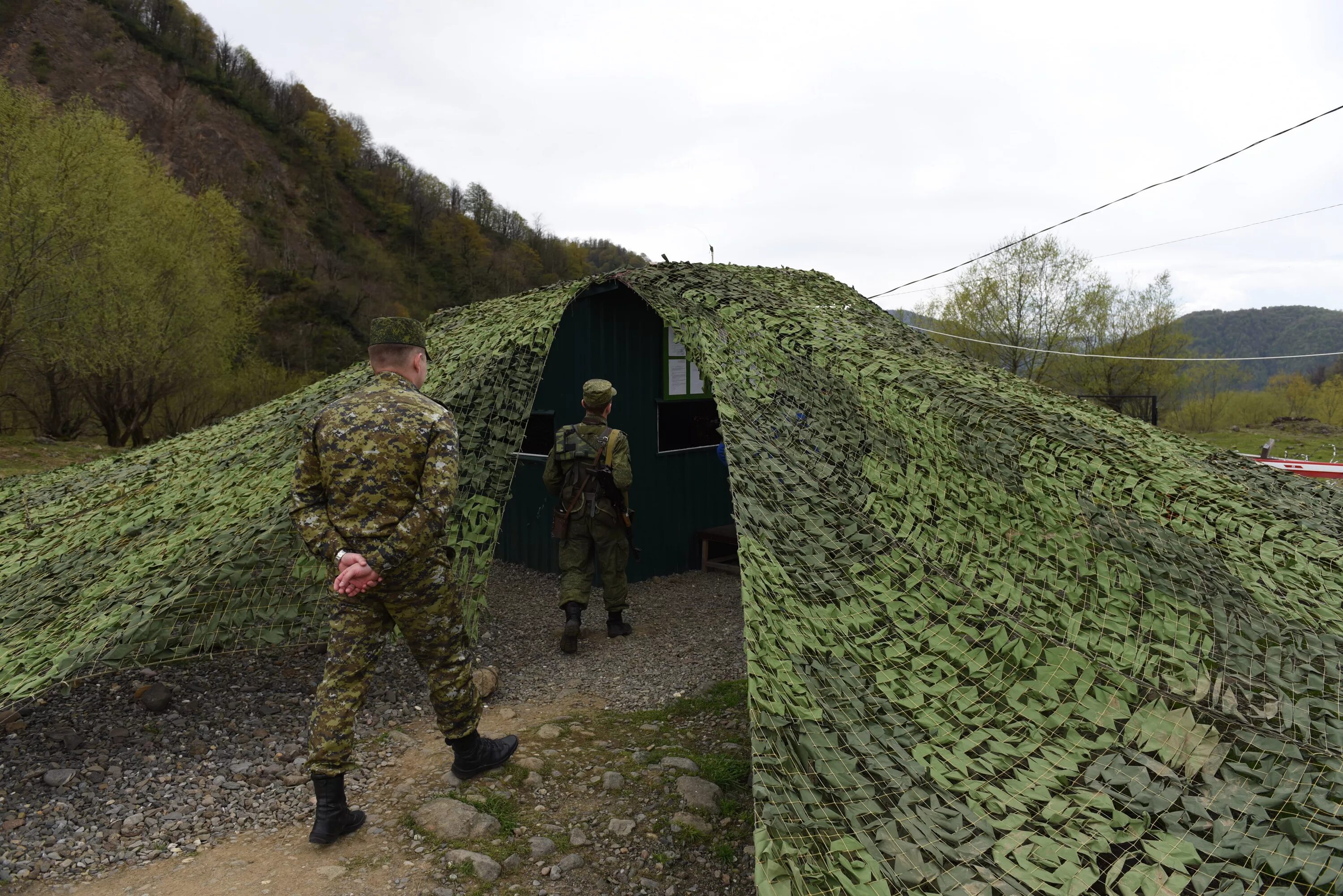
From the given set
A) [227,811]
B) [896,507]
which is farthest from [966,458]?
[227,811]

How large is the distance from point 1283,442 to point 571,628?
1245 inches

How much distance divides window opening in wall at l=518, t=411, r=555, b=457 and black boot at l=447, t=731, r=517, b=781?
3875mm

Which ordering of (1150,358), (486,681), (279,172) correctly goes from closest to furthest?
(486,681)
(1150,358)
(279,172)

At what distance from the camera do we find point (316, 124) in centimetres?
6525

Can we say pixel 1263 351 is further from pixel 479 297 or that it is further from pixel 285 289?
pixel 285 289

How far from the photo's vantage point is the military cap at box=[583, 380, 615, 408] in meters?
5.49

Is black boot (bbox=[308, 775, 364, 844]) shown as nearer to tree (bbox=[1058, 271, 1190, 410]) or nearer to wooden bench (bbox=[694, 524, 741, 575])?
wooden bench (bbox=[694, 524, 741, 575])

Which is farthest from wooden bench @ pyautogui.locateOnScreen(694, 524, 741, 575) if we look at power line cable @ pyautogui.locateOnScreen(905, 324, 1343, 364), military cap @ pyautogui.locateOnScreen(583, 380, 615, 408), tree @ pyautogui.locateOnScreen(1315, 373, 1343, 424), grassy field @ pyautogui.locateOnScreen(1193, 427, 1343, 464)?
tree @ pyautogui.locateOnScreen(1315, 373, 1343, 424)

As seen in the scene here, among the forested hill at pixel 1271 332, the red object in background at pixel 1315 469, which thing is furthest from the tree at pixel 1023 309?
the forested hill at pixel 1271 332

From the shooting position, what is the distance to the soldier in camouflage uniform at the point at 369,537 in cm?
294

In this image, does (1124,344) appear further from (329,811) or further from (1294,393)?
(329,811)

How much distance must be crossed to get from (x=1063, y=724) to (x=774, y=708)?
135 cm

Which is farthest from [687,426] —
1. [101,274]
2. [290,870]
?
[101,274]

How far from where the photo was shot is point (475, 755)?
3439mm
